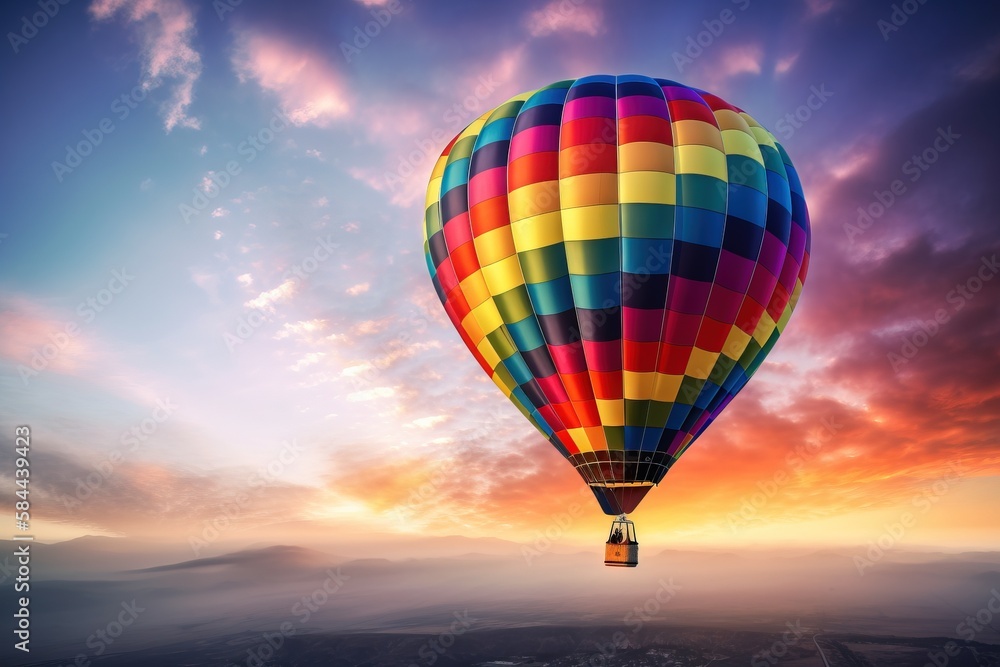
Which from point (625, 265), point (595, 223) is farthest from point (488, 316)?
point (625, 265)

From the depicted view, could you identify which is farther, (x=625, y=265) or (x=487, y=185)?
(x=487, y=185)

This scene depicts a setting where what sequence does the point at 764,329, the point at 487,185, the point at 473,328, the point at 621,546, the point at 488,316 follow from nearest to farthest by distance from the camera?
the point at 621,546
the point at 487,185
the point at 764,329
the point at 488,316
the point at 473,328

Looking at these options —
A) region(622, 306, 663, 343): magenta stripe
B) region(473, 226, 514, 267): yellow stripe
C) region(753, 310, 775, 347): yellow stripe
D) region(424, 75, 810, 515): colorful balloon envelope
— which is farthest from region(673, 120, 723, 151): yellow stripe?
region(473, 226, 514, 267): yellow stripe

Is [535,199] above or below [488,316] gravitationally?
above

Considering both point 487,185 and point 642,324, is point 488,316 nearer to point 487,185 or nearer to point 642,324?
point 487,185

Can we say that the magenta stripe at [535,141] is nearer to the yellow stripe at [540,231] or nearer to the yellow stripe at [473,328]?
the yellow stripe at [540,231]

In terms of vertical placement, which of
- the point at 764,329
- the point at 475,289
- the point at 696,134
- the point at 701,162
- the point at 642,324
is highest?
the point at 696,134

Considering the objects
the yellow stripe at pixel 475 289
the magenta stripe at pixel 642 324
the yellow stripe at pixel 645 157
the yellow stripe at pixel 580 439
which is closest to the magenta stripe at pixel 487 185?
the yellow stripe at pixel 475 289
